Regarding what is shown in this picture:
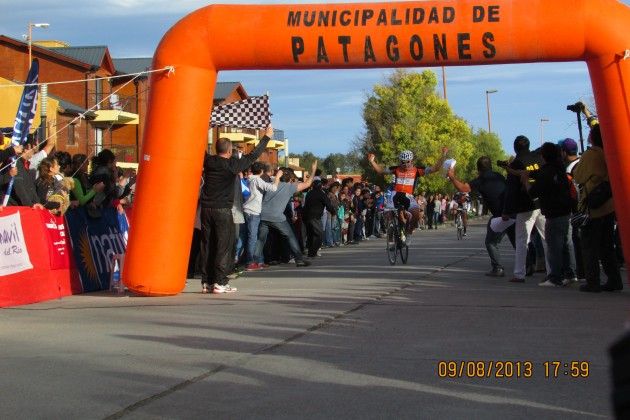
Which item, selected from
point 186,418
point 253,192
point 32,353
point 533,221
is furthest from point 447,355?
point 253,192

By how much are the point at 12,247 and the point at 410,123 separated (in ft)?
180

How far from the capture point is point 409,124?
208 ft

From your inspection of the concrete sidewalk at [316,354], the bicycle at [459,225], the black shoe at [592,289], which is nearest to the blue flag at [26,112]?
the concrete sidewalk at [316,354]

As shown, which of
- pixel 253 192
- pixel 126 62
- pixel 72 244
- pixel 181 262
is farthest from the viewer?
pixel 126 62

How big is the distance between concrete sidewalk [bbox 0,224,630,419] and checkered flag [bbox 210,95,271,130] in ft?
16.7

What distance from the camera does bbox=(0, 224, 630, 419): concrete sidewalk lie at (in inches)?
197

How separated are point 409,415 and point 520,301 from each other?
526cm

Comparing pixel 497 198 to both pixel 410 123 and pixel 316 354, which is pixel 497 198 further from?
pixel 410 123

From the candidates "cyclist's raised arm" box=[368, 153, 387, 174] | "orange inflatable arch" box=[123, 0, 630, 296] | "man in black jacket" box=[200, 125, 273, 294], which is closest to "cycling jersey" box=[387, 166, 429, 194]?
"cyclist's raised arm" box=[368, 153, 387, 174]

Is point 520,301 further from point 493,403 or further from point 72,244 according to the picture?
point 72,244

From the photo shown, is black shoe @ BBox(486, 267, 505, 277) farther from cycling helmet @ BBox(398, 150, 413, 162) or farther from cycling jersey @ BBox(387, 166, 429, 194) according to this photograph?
cycling helmet @ BBox(398, 150, 413, 162)

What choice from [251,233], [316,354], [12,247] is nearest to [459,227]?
[251,233]

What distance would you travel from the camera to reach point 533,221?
12.3 metres

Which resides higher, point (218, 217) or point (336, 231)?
point (336, 231)
